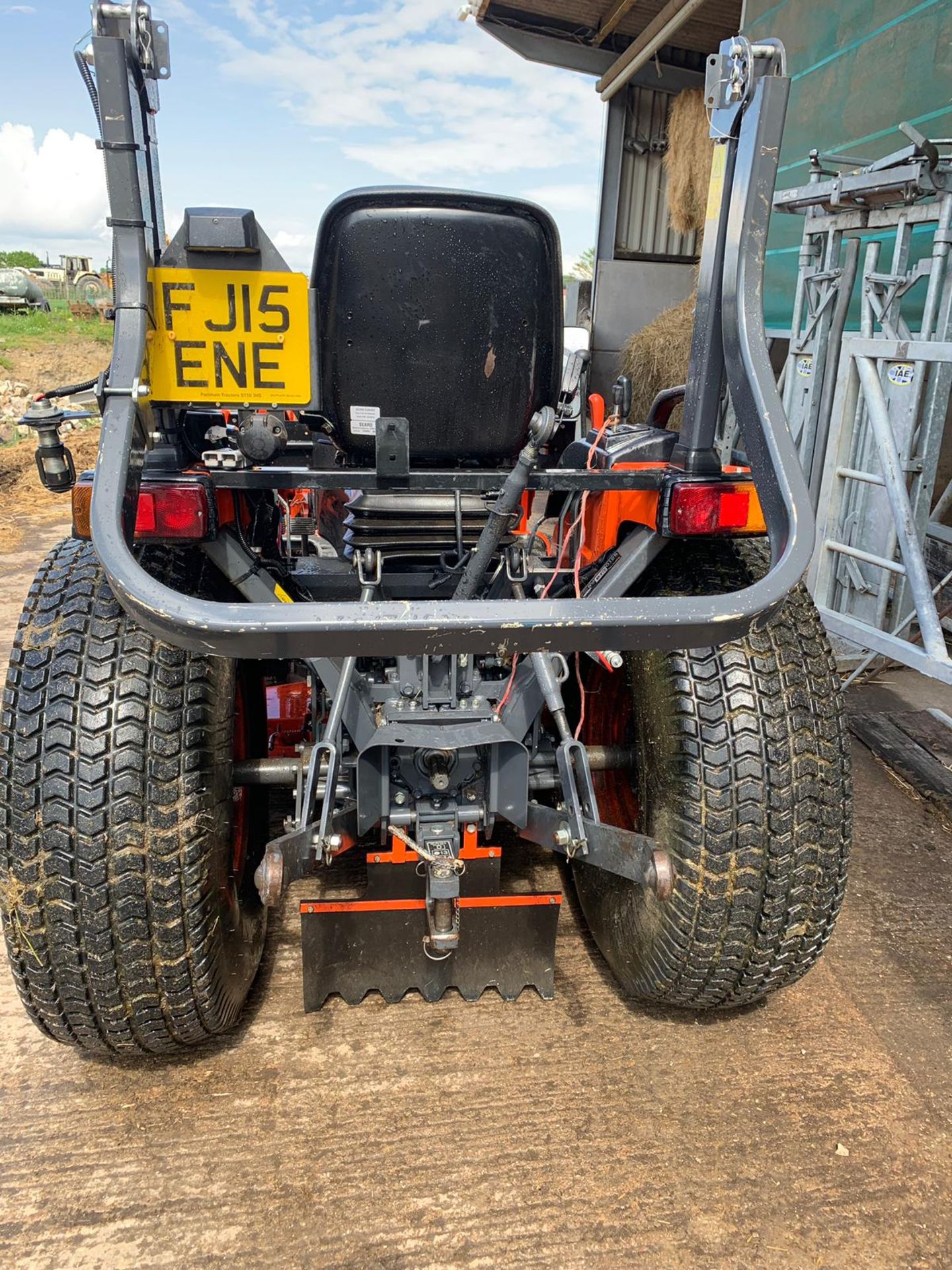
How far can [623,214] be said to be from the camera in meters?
9.97

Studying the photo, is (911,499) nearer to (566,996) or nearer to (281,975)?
(566,996)

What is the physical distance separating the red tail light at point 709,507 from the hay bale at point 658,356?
20.1 feet

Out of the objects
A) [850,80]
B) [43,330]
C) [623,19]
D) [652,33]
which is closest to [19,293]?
[43,330]

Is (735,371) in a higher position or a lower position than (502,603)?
higher

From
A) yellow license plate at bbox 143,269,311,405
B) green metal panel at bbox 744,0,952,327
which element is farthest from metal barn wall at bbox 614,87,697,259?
yellow license plate at bbox 143,269,311,405

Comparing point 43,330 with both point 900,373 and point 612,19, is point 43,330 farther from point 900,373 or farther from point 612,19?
point 900,373

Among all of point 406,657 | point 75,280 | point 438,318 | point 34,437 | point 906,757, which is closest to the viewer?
point 406,657

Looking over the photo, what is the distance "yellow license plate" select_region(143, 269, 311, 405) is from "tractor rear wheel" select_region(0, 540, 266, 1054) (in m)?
0.41

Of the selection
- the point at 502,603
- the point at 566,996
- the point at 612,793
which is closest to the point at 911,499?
the point at 612,793

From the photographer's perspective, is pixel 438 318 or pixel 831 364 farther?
pixel 831 364

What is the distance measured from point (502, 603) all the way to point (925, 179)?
3451 mm

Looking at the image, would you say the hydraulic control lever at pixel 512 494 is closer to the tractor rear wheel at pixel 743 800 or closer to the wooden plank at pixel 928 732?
the tractor rear wheel at pixel 743 800

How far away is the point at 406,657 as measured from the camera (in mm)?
1861

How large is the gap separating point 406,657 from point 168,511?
561 millimetres
